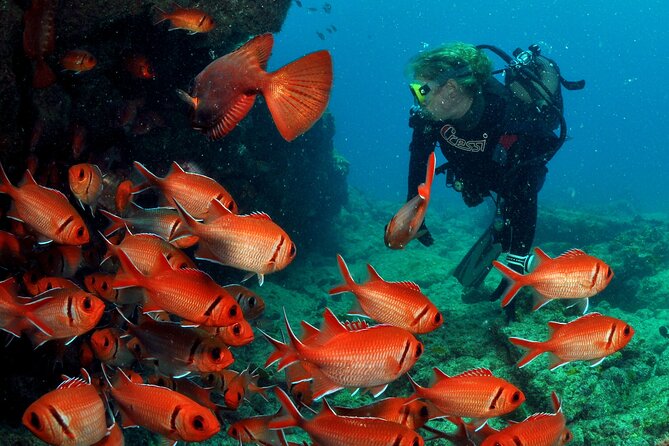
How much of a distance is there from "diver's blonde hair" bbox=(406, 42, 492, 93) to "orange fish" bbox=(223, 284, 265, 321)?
380cm

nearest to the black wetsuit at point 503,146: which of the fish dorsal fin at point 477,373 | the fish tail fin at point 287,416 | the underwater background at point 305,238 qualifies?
the underwater background at point 305,238

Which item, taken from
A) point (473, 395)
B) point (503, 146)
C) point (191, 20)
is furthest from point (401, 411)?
point (503, 146)

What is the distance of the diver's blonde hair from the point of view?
18.8ft

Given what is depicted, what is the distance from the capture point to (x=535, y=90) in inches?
251

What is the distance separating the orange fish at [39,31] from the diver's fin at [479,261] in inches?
Answer: 247

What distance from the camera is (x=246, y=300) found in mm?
3658

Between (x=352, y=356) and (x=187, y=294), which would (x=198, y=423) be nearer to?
(x=187, y=294)

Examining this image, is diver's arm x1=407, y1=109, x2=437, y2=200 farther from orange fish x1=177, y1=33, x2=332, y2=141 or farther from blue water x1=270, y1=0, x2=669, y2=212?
blue water x1=270, y1=0, x2=669, y2=212

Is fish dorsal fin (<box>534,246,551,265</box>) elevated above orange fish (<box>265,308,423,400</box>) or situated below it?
above

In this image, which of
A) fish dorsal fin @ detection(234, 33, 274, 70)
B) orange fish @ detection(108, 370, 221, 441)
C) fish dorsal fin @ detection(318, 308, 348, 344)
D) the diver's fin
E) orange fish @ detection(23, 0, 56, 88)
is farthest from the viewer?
the diver's fin

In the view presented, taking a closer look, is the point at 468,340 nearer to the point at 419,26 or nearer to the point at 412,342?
the point at 412,342

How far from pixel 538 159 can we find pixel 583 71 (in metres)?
201

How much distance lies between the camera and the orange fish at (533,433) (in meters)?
2.44

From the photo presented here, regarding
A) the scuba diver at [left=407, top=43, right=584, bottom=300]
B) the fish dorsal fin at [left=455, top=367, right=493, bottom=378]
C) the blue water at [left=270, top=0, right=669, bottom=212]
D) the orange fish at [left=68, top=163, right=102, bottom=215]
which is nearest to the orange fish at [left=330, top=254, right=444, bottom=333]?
the fish dorsal fin at [left=455, top=367, right=493, bottom=378]
